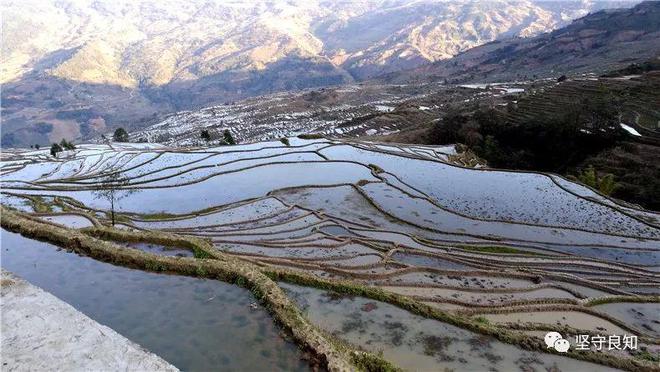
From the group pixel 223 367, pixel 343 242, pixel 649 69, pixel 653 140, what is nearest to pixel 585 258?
pixel 343 242

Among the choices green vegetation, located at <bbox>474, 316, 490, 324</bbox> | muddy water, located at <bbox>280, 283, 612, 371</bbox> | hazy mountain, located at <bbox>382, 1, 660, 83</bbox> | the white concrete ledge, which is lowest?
hazy mountain, located at <bbox>382, 1, 660, 83</bbox>

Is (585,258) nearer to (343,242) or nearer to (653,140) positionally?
(343,242)

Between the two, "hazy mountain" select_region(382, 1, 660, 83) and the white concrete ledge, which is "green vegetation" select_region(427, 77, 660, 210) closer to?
the white concrete ledge

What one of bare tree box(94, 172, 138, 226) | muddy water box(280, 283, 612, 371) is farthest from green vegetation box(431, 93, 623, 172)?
muddy water box(280, 283, 612, 371)

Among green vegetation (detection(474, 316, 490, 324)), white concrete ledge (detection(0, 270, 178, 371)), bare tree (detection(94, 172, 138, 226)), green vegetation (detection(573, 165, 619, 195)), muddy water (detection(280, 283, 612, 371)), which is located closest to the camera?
white concrete ledge (detection(0, 270, 178, 371))

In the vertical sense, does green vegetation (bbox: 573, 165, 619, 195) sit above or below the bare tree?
below

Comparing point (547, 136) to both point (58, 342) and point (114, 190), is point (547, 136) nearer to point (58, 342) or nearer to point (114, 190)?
point (114, 190)
